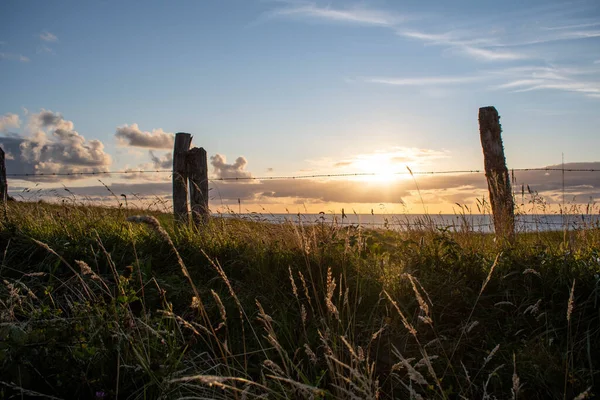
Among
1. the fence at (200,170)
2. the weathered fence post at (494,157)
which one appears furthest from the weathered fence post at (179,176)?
the weathered fence post at (494,157)

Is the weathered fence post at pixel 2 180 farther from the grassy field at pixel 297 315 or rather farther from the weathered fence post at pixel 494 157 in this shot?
the weathered fence post at pixel 494 157

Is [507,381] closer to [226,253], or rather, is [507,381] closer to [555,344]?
[555,344]

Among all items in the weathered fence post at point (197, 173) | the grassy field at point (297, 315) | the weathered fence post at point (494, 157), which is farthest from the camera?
the weathered fence post at point (197, 173)

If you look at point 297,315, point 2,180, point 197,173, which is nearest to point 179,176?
point 197,173

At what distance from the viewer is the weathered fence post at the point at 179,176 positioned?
7.79m

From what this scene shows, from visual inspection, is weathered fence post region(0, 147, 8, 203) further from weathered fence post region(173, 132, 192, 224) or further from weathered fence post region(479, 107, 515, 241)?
weathered fence post region(479, 107, 515, 241)

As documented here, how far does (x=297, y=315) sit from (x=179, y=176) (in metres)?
4.04

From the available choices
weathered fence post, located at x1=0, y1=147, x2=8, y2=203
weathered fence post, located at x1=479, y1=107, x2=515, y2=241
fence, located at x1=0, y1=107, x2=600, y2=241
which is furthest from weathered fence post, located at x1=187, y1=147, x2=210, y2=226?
weathered fence post, located at x1=479, y1=107, x2=515, y2=241

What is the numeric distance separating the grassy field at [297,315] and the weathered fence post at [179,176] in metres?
1.23

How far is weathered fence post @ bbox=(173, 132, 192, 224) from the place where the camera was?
25.6 ft

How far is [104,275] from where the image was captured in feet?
17.2

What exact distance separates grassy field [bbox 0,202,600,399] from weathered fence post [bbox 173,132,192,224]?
1.23 metres

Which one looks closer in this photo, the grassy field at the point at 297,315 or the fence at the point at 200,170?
the grassy field at the point at 297,315

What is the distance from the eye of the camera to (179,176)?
765cm
